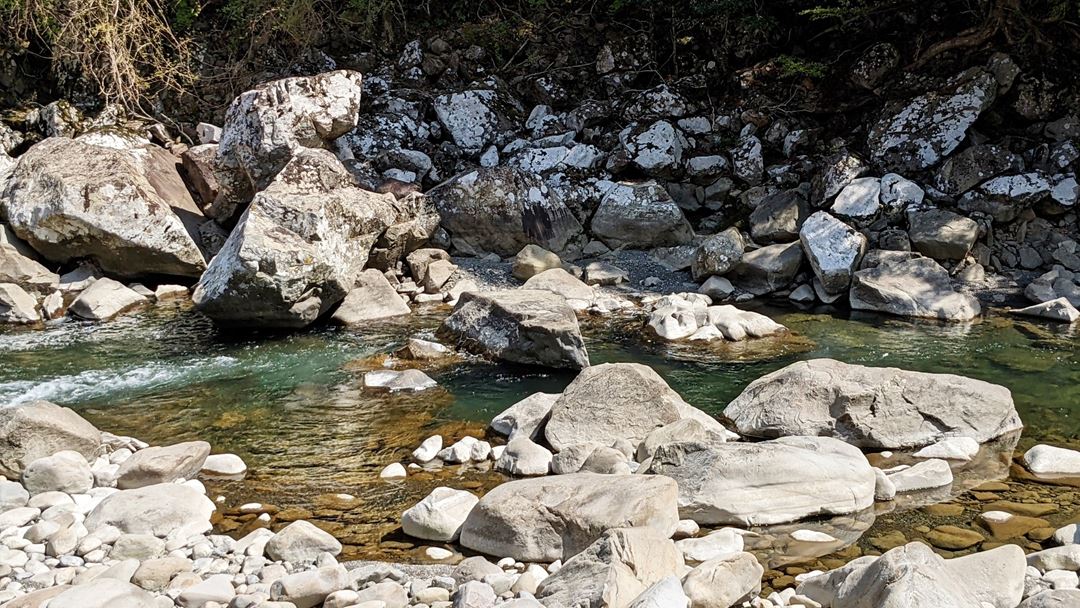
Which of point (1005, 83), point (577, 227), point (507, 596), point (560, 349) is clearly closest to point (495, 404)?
point (560, 349)

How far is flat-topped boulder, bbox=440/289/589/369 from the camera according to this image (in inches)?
296

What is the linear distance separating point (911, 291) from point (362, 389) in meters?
5.88

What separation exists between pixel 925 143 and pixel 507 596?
9.77 m

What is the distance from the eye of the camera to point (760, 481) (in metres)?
4.73

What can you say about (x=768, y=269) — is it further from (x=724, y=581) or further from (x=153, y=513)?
(x=153, y=513)

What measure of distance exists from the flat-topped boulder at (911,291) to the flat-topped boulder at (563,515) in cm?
587

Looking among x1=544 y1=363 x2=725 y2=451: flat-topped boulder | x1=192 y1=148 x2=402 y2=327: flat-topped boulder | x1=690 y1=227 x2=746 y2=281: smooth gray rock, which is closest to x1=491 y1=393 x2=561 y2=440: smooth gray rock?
x1=544 y1=363 x2=725 y2=451: flat-topped boulder

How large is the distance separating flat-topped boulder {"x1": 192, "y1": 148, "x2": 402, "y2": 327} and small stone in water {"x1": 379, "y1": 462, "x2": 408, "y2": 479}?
3.37 metres

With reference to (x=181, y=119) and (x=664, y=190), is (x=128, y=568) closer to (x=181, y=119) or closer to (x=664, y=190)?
(x=664, y=190)

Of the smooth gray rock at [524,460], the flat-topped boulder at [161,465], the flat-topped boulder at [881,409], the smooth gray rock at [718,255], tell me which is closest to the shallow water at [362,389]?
the smooth gray rock at [524,460]

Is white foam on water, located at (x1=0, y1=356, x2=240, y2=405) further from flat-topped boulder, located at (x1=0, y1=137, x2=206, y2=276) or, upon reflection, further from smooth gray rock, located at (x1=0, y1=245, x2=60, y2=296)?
smooth gray rock, located at (x1=0, y1=245, x2=60, y2=296)

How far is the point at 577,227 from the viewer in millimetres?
11812

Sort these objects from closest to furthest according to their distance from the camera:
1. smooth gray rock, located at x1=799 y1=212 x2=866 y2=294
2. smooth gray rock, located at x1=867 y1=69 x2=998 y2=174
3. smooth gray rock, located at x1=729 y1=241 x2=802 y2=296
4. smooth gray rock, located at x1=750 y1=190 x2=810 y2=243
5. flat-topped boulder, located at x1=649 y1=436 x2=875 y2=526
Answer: flat-topped boulder, located at x1=649 y1=436 x2=875 y2=526, smooth gray rock, located at x1=799 y1=212 x2=866 y2=294, smooth gray rock, located at x1=729 y1=241 x2=802 y2=296, smooth gray rock, located at x1=750 y1=190 x2=810 y2=243, smooth gray rock, located at x1=867 y1=69 x2=998 y2=174

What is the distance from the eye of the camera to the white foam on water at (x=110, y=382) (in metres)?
6.93
